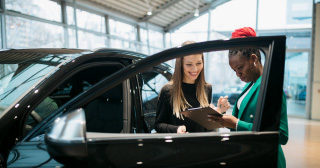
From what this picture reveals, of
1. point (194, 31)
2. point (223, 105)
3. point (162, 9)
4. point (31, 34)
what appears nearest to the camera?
point (223, 105)

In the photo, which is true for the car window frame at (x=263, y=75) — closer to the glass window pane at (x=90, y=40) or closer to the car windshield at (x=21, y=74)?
the car windshield at (x=21, y=74)

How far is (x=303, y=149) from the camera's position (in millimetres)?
4578

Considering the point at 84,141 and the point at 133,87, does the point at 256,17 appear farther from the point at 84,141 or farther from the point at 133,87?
the point at 84,141

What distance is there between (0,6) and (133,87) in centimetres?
650

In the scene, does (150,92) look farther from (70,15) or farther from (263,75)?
(70,15)

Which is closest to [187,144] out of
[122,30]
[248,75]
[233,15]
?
[248,75]

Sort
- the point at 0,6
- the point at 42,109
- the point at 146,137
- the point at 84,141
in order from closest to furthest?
Answer: the point at 84,141
the point at 146,137
the point at 42,109
the point at 0,6

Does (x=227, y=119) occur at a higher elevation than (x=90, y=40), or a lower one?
lower

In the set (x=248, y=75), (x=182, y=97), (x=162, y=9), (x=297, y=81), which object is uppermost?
(x=162, y=9)

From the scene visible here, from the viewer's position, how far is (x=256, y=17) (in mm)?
10289

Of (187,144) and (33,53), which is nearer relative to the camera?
(187,144)

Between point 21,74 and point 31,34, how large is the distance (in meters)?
6.88

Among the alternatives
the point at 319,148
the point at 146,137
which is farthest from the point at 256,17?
the point at 146,137

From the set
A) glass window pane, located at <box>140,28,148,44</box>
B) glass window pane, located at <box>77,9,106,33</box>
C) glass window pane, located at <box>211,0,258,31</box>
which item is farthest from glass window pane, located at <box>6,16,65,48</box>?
glass window pane, located at <box>211,0,258,31</box>
